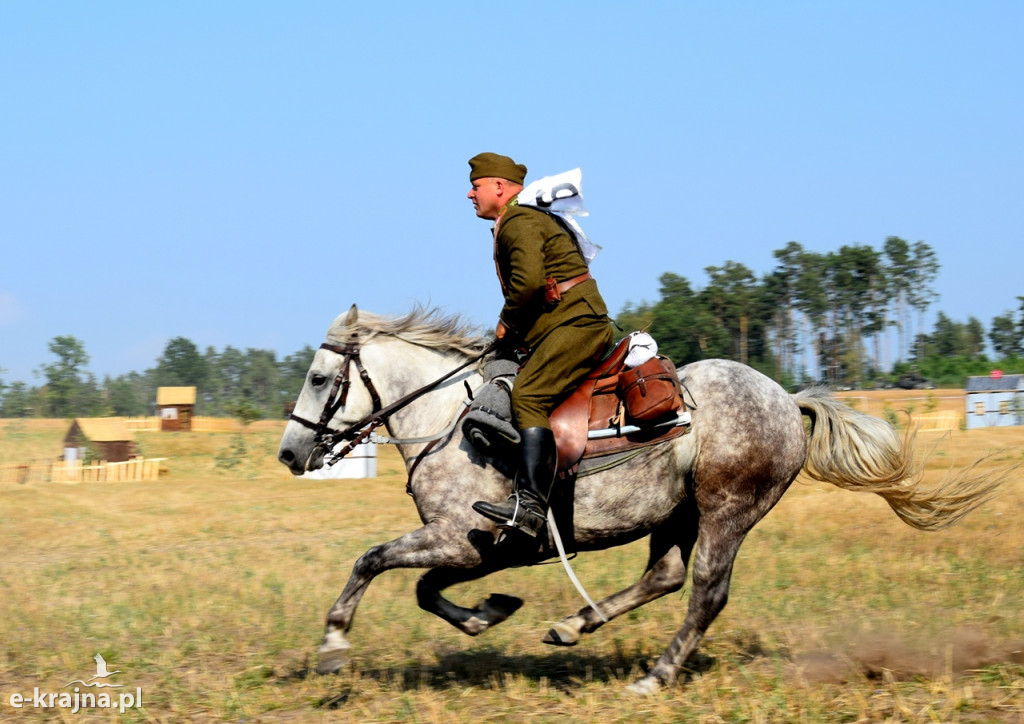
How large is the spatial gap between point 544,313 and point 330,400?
5.09 ft

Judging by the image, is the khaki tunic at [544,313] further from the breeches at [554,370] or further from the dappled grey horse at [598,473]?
the dappled grey horse at [598,473]

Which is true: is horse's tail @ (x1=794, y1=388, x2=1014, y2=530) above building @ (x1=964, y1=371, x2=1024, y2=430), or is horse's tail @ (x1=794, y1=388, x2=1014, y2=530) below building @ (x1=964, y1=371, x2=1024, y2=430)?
below

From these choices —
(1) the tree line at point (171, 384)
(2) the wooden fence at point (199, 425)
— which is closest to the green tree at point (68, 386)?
(1) the tree line at point (171, 384)

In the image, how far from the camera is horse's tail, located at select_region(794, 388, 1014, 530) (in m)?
7.39

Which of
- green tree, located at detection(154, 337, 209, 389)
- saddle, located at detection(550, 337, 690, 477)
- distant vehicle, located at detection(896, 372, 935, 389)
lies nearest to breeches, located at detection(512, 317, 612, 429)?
saddle, located at detection(550, 337, 690, 477)

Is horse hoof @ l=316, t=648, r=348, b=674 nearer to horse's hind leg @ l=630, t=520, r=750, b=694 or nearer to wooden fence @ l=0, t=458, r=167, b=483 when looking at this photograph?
horse's hind leg @ l=630, t=520, r=750, b=694

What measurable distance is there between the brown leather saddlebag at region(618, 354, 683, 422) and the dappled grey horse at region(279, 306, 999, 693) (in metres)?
0.26

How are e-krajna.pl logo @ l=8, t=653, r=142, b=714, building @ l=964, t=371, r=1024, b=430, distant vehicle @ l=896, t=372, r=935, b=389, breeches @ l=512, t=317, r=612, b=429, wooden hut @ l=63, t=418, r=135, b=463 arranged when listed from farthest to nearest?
distant vehicle @ l=896, t=372, r=935, b=389 → wooden hut @ l=63, t=418, r=135, b=463 → building @ l=964, t=371, r=1024, b=430 → e-krajna.pl logo @ l=8, t=653, r=142, b=714 → breeches @ l=512, t=317, r=612, b=429

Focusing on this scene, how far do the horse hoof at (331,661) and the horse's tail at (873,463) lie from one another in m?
3.47

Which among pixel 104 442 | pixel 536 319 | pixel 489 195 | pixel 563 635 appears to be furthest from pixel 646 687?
pixel 104 442

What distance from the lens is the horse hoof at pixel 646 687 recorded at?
6527 millimetres

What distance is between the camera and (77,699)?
6.68 meters

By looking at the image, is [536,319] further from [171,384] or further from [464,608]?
[171,384]

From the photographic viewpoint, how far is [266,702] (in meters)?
6.55
